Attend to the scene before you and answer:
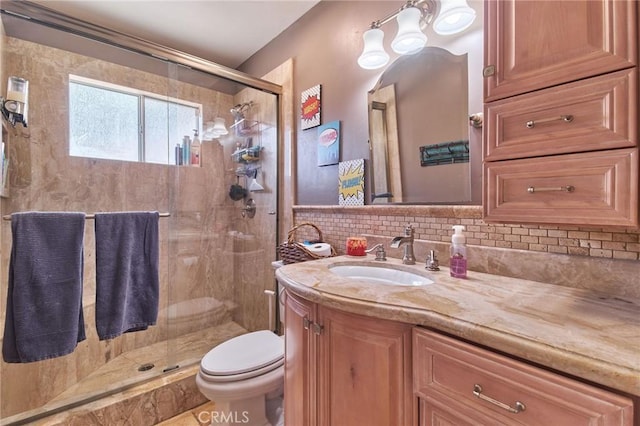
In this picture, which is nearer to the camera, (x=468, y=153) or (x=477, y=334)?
(x=477, y=334)

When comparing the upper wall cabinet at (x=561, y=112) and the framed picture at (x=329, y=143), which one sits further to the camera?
the framed picture at (x=329, y=143)

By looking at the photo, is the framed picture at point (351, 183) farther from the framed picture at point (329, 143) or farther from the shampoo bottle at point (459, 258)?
the shampoo bottle at point (459, 258)

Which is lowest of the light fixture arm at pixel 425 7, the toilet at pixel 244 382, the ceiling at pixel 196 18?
the toilet at pixel 244 382

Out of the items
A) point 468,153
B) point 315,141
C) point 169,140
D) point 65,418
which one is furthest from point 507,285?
point 169,140

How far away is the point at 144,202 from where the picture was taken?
2.29m

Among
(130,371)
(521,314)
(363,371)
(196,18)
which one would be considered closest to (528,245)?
(521,314)

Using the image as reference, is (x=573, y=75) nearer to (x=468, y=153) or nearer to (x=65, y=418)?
(x=468, y=153)

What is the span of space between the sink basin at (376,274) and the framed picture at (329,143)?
0.72 metres

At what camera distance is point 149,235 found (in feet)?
5.23

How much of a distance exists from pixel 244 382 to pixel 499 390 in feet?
3.62

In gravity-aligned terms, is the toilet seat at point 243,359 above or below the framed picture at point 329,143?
below

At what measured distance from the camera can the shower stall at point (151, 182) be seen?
66.7 inches

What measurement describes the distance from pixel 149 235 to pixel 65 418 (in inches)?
37.5

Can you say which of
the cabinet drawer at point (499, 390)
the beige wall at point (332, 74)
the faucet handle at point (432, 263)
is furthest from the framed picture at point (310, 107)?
the cabinet drawer at point (499, 390)
